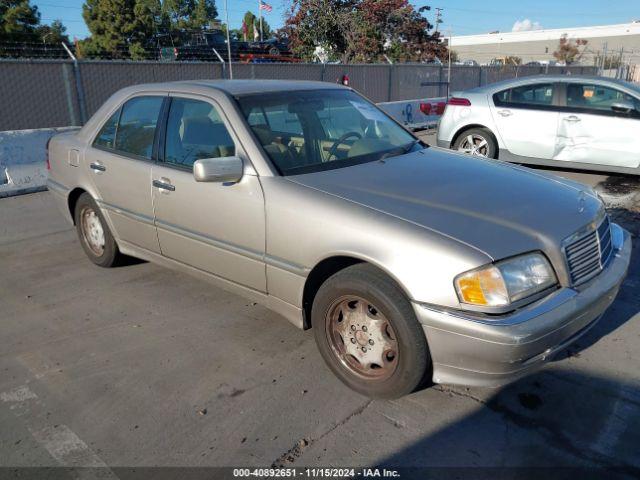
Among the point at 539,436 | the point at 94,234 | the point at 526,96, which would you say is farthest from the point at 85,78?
the point at 539,436

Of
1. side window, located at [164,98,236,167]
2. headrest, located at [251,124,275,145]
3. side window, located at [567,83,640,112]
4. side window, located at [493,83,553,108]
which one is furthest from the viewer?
side window, located at [493,83,553,108]

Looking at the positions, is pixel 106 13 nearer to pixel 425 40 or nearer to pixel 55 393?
pixel 425 40

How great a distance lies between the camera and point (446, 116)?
8.70 m

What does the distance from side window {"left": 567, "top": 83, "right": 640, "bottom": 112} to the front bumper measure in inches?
226

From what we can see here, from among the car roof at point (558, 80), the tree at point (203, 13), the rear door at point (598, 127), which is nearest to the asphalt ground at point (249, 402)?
the rear door at point (598, 127)

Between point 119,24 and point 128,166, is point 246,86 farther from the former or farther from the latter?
point 119,24

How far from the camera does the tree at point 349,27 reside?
22266 millimetres

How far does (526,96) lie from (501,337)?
6.64 metres

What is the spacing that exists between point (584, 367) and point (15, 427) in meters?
3.21

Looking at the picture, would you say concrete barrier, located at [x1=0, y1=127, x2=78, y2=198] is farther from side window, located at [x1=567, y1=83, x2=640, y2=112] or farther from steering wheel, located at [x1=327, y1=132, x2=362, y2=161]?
side window, located at [x1=567, y1=83, x2=640, y2=112]

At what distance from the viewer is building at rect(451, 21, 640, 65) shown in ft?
213

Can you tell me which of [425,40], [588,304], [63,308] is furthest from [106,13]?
[588,304]

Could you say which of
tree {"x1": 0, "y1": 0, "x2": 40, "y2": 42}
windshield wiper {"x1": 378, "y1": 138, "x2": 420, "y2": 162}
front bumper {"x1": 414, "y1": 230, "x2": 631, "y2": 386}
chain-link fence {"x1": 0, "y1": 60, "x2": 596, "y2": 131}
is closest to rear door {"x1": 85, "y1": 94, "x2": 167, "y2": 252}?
windshield wiper {"x1": 378, "y1": 138, "x2": 420, "y2": 162}

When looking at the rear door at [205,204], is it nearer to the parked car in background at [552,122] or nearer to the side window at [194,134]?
the side window at [194,134]
